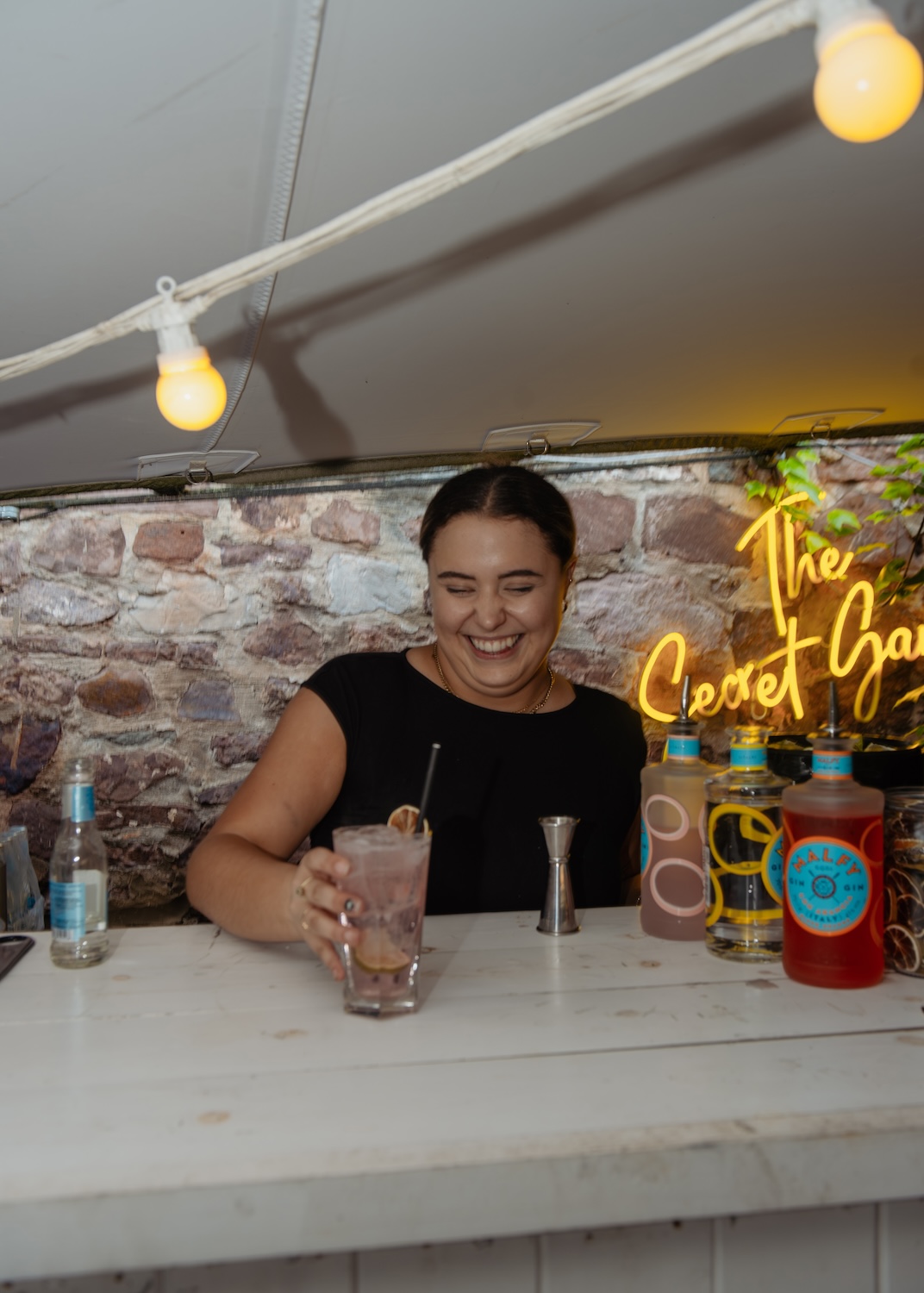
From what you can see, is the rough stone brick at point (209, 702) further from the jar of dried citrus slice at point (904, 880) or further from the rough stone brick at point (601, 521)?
the jar of dried citrus slice at point (904, 880)

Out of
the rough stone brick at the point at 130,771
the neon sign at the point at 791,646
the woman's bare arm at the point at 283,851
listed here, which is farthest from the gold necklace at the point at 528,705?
the rough stone brick at the point at 130,771

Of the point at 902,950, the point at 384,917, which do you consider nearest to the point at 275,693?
the point at 384,917

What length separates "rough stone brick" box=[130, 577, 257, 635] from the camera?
2.57m

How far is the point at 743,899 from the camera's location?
1106mm

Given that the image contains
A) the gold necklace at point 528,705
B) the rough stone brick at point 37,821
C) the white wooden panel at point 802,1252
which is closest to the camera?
the white wooden panel at point 802,1252

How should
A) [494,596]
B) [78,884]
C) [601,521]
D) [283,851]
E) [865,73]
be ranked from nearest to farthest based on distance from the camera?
[865,73] → [78,884] → [283,851] → [494,596] → [601,521]

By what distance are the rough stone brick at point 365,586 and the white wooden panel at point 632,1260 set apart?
1.93 metres

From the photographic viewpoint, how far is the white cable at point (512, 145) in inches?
30.5

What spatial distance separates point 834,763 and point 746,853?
16 cm

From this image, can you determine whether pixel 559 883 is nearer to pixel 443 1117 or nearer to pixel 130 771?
pixel 443 1117

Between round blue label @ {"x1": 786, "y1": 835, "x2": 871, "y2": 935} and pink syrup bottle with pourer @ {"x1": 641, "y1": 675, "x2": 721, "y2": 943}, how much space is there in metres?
0.18

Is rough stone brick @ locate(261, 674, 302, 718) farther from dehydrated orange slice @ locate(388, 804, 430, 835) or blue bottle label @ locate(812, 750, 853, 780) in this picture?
blue bottle label @ locate(812, 750, 853, 780)

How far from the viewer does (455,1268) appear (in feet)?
2.44

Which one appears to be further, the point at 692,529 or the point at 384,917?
the point at 692,529
